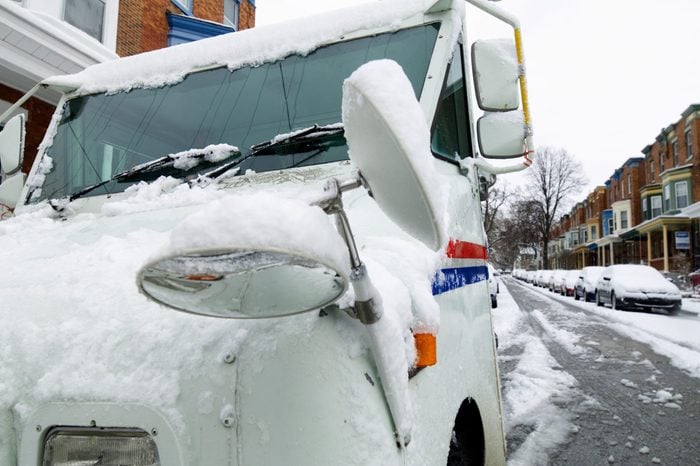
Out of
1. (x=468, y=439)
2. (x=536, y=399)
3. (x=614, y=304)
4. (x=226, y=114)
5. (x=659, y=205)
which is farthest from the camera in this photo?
(x=659, y=205)

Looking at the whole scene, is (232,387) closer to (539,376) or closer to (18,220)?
(18,220)

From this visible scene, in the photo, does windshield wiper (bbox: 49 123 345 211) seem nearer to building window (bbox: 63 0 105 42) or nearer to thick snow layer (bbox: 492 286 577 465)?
thick snow layer (bbox: 492 286 577 465)

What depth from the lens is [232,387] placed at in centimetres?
101

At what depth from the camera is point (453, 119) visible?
2.53 m

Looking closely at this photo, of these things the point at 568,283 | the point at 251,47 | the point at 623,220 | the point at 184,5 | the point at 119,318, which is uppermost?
the point at 184,5

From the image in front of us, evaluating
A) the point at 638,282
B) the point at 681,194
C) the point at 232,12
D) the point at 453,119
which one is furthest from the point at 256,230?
the point at 681,194

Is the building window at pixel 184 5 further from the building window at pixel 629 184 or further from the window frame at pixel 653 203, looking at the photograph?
→ the building window at pixel 629 184

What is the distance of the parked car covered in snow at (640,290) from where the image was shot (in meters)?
15.2

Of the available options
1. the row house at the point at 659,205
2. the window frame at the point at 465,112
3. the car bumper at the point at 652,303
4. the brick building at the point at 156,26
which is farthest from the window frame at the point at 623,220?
the window frame at the point at 465,112

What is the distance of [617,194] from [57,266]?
5467 centimetres

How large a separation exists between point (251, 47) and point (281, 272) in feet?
6.29

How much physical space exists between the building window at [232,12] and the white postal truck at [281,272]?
48.4ft

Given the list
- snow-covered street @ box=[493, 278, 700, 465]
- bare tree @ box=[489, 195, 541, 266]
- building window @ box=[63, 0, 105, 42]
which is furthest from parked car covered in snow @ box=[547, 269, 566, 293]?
building window @ box=[63, 0, 105, 42]

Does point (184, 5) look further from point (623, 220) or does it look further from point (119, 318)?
point (623, 220)
